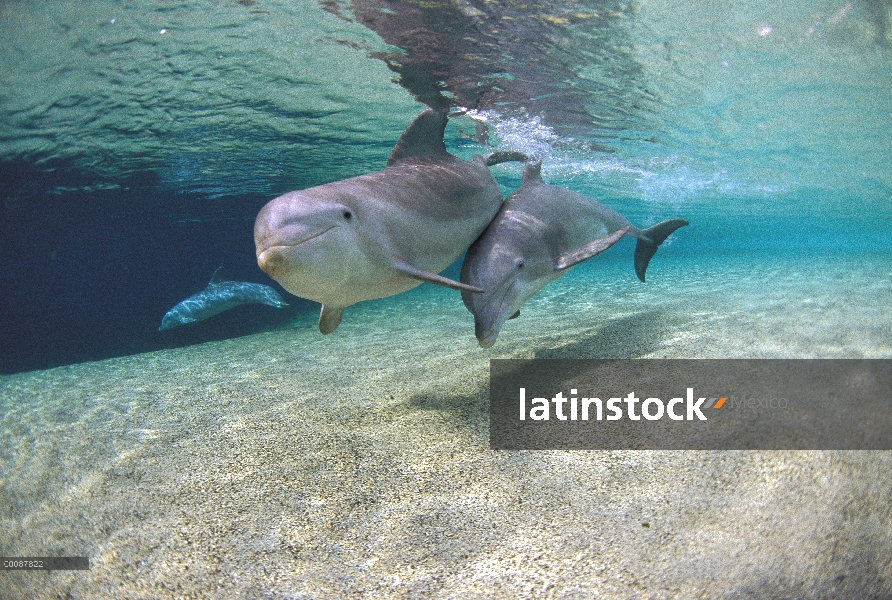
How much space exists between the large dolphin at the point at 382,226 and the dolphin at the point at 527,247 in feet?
0.81

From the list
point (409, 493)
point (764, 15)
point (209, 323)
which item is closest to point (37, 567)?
point (409, 493)

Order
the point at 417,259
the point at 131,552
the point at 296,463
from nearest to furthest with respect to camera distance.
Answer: the point at 131,552 → the point at 296,463 → the point at 417,259

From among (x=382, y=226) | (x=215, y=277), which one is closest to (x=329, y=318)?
(x=382, y=226)

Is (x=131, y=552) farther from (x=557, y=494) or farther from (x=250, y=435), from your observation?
(x=557, y=494)

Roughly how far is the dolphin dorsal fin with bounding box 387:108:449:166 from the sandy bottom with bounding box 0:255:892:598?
8.33ft

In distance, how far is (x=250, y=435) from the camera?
12.9 feet

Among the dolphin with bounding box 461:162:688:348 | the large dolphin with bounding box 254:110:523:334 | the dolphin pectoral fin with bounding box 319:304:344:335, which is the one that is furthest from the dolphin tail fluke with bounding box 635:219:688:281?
the dolphin pectoral fin with bounding box 319:304:344:335

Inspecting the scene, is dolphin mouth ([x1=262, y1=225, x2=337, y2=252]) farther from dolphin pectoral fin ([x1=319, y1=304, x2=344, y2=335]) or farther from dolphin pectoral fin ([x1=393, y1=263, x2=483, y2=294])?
dolphin pectoral fin ([x1=319, y1=304, x2=344, y2=335])

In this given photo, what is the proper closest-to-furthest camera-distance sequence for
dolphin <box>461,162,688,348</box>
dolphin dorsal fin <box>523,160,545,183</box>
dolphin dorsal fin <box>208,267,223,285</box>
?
dolphin <box>461,162,688,348</box>, dolphin dorsal fin <box>523,160,545,183</box>, dolphin dorsal fin <box>208,267,223,285</box>

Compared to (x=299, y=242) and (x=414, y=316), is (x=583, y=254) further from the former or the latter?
(x=414, y=316)

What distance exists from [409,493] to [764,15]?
11.7m

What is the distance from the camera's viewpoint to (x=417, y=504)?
8.48 feet

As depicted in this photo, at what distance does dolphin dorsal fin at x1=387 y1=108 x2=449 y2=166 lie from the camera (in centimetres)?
460

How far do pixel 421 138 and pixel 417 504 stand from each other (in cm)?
365
